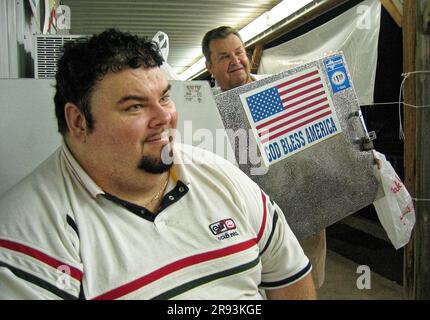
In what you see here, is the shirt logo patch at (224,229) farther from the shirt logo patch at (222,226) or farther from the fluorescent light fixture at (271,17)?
the fluorescent light fixture at (271,17)

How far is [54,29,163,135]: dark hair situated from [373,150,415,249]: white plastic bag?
1228mm

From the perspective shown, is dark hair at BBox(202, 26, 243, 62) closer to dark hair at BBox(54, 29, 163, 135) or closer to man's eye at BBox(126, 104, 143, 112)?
dark hair at BBox(54, 29, 163, 135)

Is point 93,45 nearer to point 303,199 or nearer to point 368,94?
point 303,199

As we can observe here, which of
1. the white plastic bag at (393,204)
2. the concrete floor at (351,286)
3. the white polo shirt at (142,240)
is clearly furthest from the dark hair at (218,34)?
the concrete floor at (351,286)

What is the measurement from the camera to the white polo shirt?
2.80ft

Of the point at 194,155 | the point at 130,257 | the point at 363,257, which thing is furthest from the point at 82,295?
the point at 363,257

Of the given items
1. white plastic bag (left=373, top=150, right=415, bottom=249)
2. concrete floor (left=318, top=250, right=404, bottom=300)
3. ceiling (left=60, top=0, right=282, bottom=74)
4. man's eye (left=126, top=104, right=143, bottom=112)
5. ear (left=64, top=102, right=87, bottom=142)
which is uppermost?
ceiling (left=60, top=0, right=282, bottom=74)

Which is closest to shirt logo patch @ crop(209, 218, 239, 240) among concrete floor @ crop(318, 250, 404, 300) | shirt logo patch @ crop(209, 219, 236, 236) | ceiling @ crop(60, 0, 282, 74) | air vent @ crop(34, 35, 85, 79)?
shirt logo patch @ crop(209, 219, 236, 236)

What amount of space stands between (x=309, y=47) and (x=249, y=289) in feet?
12.6

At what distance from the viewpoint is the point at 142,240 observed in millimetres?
966

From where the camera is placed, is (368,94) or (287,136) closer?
(287,136)

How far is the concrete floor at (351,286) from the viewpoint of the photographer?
3312 millimetres

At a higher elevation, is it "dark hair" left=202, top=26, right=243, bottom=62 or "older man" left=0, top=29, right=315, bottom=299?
"dark hair" left=202, top=26, right=243, bottom=62
